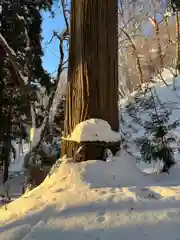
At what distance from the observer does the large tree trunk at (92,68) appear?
439 centimetres

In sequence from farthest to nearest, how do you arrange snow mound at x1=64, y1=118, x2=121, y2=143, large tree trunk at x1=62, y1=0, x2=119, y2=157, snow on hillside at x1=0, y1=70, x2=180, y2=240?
large tree trunk at x1=62, y1=0, x2=119, y2=157, snow mound at x1=64, y1=118, x2=121, y2=143, snow on hillside at x1=0, y1=70, x2=180, y2=240

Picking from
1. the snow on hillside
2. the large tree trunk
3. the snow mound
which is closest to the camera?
the snow on hillside

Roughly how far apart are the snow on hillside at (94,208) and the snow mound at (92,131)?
30 centimetres

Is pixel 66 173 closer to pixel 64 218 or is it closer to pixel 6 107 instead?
pixel 64 218

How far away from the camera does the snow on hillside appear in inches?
111

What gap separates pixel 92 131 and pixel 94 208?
1.26 meters

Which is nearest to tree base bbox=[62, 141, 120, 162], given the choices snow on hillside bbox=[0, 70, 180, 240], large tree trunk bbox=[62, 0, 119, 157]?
large tree trunk bbox=[62, 0, 119, 157]

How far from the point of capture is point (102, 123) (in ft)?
14.2

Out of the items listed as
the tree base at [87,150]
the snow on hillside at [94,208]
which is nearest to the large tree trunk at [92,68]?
the tree base at [87,150]

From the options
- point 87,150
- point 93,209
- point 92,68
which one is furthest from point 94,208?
point 92,68

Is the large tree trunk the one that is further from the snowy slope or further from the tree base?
the snowy slope

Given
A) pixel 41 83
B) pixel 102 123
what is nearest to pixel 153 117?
pixel 102 123

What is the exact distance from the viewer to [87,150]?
4.30m

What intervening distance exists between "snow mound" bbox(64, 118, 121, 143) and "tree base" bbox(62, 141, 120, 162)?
0.06 meters
